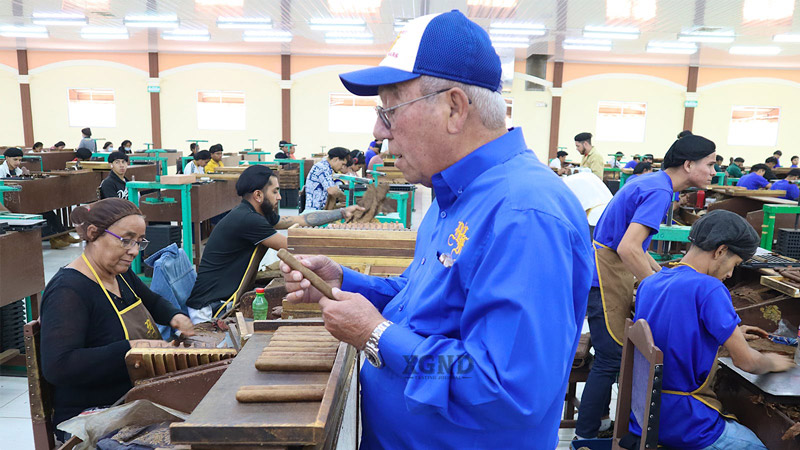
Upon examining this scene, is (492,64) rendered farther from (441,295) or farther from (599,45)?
(599,45)

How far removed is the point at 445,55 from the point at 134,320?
2.05 metres

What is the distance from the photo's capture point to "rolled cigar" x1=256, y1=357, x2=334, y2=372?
126 centimetres

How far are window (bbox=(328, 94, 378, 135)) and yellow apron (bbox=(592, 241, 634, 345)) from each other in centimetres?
1561

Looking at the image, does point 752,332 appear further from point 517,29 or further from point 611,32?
point 611,32

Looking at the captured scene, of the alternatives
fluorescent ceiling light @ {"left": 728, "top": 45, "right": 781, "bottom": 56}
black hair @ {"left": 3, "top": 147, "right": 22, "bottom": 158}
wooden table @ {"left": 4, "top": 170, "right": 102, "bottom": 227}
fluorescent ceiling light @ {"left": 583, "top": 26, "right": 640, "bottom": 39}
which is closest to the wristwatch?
wooden table @ {"left": 4, "top": 170, "right": 102, "bottom": 227}

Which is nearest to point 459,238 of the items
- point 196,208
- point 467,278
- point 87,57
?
point 467,278

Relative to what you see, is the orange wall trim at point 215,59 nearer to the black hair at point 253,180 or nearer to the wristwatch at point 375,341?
the black hair at point 253,180

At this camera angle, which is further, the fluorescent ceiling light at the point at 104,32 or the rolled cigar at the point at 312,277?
the fluorescent ceiling light at the point at 104,32

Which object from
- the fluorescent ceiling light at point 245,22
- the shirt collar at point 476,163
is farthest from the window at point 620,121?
the shirt collar at point 476,163

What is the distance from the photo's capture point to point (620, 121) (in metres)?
18.2

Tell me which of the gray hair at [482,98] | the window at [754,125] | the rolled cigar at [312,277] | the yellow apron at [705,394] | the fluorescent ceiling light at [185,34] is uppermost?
the fluorescent ceiling light at [185,34]

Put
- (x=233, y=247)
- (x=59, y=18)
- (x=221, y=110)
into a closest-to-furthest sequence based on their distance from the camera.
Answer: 1. (x=233, y=247)
2. (x=59, y=18)
3. (x=221, y=110)

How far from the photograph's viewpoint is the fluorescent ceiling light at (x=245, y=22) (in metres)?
11.5

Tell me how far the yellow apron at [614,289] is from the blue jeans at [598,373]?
0.12 ft
